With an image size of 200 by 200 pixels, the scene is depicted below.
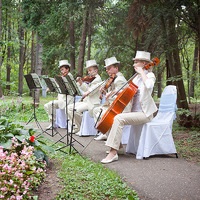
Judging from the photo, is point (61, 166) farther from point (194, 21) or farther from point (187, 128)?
point (194, 21)

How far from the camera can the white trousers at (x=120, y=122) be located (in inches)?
198

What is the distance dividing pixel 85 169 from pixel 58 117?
4367 mm

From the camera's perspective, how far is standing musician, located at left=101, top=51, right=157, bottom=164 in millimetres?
5038

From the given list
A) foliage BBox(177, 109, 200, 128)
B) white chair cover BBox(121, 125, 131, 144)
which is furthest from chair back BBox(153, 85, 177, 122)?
foliage BBox(177, 109, 200, 128)

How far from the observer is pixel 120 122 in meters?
5.10

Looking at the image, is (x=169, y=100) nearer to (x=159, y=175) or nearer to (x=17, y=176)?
(x=159, y=175)

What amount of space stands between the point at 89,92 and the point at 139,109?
77.3 inches

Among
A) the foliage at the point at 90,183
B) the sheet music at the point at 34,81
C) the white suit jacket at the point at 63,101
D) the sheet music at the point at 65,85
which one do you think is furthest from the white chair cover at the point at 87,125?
the foliage at the point at 90,183

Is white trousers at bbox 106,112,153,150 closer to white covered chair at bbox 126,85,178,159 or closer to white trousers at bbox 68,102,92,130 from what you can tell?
white covered chair at bbox 126,85,178,159

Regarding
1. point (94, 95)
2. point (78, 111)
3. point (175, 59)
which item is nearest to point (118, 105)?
point (94, 95)

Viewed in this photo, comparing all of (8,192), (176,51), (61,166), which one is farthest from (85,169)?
(176,51)

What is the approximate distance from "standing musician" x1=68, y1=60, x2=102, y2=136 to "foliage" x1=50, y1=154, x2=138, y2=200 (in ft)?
8.84

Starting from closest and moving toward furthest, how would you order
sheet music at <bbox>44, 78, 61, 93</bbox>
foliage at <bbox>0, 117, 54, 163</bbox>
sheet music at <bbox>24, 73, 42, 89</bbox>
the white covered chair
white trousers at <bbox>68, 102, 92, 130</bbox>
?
foliage at <bbox>0, 117, 54, 163</bbox>, the white covered chair, sheet music at <bbox>44, 78, 61, 93</bbox>, sheet music at <bbox>24, 73, 42, 89</bbox>, white trousers at <bbox>68, 102, 92, 130</bbox>

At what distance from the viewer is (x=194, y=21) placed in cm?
852
